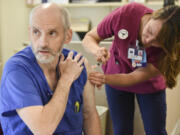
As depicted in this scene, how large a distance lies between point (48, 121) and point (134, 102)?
996 mm

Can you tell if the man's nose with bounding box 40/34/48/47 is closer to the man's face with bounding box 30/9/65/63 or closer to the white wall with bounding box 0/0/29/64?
the man's face with bounding box 30/9/65/63

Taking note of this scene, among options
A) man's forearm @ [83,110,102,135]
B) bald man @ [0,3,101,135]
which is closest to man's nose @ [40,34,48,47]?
bald man @ [0,3,101,135]

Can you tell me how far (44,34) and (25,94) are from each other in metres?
0.28

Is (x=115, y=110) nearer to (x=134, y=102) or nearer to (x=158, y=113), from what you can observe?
(x=134, y=102)

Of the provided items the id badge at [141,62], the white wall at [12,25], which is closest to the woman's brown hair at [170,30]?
the id badge at [141,62]

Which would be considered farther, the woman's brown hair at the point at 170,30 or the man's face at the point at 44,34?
the woman's brown hair at the point at 170,30

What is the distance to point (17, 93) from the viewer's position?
1012 mm

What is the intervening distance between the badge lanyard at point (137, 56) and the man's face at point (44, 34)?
1.97ft

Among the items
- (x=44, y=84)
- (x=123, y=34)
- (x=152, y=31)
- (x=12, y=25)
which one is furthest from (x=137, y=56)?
(x=12, y=25)

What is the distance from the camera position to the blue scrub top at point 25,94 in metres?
1.01

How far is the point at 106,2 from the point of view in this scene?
3674 millimetres

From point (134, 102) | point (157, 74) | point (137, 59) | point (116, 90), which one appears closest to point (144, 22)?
point (137, 59)

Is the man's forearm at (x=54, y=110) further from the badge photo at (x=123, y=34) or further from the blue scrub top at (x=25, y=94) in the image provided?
the badge photo at (x=123, y=34)

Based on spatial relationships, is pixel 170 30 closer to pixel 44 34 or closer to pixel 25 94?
pixel 44 34
